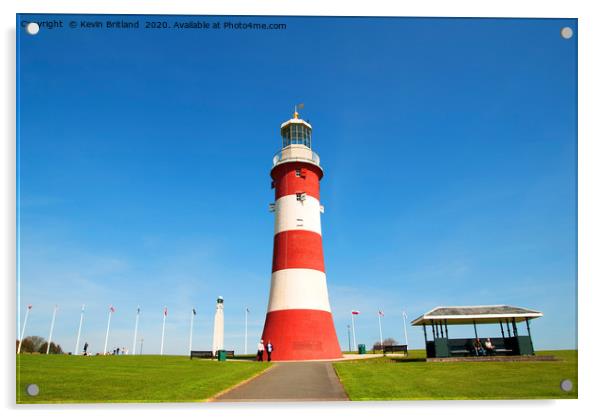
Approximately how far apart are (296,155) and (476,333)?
1335cm

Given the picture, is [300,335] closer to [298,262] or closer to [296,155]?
[298,262]

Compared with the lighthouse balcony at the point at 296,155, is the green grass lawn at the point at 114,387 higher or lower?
lower

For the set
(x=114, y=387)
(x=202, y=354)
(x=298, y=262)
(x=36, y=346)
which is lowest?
(x=202, y=354)

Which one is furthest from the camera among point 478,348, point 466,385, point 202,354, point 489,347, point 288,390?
point 202,354

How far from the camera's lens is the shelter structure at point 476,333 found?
54.6ft

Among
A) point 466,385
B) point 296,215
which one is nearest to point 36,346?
point 296,215

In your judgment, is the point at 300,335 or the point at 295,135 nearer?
the point at 300,335

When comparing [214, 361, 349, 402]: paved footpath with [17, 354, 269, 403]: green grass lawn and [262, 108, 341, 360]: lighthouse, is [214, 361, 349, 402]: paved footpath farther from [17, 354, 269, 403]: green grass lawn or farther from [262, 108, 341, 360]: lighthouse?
[262, 108, 341, 360]: lighthouse

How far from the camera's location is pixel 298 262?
21.9 meters

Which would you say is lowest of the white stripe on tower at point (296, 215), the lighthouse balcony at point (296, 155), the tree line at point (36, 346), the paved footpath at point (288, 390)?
the tree line at point (36, 346)

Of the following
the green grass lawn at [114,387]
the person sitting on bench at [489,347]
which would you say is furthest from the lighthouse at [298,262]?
the green grass lawn at [114,387]

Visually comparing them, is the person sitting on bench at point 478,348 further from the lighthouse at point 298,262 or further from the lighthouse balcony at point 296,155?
the lighthouse balcony at point 296,155
